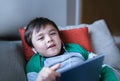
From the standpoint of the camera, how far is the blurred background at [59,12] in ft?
4.93

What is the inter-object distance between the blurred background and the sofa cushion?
0.21 m

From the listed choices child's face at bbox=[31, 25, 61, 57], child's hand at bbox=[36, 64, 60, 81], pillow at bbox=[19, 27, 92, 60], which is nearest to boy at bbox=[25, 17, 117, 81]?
child's face at bbox=[31, 25, 61, 57]

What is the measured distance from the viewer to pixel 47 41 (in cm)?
125

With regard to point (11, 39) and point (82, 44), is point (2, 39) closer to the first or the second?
point (11, 39)

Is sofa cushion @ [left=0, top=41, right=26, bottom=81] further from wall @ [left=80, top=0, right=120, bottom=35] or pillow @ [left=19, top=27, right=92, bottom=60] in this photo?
wall @ [left=80, top=0, right=120, bottom=35]

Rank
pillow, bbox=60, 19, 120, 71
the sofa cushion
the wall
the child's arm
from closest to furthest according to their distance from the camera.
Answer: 1. the sofa cushion
2. the child's arm
3. pillow, bbox=60, 19, 120, 71
4. the wall

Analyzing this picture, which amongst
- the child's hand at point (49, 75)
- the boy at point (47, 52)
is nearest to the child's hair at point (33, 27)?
the boy at point (47, 52)

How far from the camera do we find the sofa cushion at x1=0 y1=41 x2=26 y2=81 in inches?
42.7

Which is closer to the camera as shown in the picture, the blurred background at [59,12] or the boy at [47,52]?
the boy at [47,52]

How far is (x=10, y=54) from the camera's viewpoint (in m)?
1.24

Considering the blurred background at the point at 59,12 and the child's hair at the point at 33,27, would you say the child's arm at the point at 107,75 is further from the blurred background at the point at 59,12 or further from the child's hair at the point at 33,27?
the blurred background at the point at 59,12

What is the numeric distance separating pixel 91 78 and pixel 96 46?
576mm

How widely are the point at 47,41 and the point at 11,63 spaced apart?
0.22 meters

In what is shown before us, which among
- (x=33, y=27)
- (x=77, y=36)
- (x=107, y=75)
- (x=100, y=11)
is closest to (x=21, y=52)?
(x=33, y=27)
